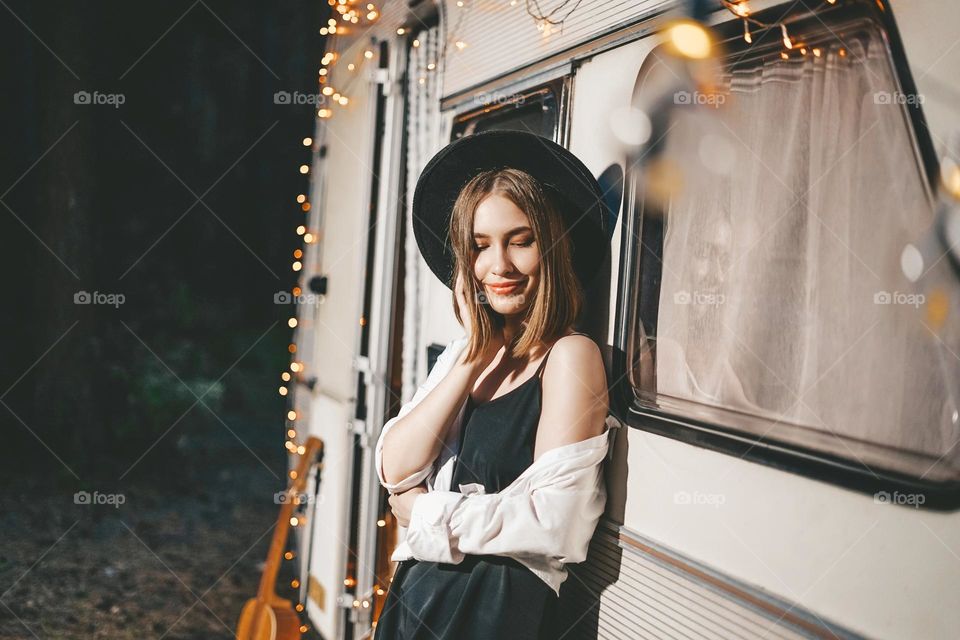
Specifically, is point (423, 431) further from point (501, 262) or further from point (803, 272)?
point (803, 272)

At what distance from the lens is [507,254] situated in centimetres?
244

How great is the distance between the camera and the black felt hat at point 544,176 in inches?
96.5

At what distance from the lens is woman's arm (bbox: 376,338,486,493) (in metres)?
2.44

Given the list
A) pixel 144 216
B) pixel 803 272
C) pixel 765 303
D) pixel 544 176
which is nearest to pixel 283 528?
pixel 544 176

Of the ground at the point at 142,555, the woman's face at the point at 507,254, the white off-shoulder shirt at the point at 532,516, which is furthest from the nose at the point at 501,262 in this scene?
the ground at the point at 142,555

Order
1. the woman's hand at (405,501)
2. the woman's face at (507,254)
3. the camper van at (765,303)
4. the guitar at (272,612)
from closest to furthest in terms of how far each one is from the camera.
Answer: the camper van at (765,303) < the woman's face at (507,254) < the woman's hand at (405,501) < the guitar at (272,612)

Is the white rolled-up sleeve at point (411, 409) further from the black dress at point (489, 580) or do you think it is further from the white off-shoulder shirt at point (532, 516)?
the white off-shoulder shirt at point (532, 516)

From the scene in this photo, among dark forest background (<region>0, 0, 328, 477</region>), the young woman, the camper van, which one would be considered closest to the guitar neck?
the young woman

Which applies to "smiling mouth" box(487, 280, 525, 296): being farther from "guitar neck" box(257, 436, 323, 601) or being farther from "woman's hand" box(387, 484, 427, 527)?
"guitar neck" box(257, 436, 323, 601)

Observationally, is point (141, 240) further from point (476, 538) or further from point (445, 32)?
point (476, 538)

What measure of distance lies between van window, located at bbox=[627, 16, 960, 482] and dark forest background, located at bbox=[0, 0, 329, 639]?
3930mm

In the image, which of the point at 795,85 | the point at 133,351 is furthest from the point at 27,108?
the point at 795,85

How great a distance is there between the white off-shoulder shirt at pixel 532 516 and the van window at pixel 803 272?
0.34 meters

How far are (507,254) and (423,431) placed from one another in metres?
0.66
